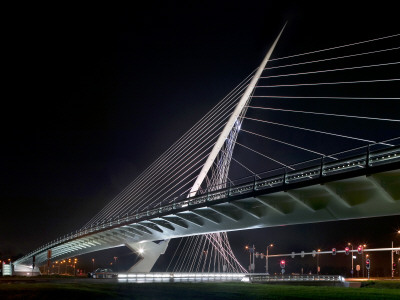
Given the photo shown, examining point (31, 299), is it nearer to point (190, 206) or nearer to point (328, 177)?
point (328, 177)

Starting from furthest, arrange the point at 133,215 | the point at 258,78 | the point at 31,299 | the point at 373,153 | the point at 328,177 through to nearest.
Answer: the point at 133,215 < the point at 258,78 < the point at 328,177 < the point at 373,153 < the point at 31,299

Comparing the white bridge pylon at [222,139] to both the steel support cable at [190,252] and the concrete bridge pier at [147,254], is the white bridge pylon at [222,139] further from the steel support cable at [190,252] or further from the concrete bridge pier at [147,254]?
the concrete bridge pier at [147,254]

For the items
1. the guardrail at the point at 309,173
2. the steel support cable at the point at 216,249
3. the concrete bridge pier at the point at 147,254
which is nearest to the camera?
the guardrail at the point at 309,173

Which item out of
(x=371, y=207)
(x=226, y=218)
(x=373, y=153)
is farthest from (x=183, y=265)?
(x=373, y=153)

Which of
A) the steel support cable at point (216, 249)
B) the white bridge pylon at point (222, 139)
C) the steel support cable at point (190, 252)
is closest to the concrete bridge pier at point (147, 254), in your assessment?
the steel support cable at point (190, 252)

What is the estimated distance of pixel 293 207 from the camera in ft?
90.3

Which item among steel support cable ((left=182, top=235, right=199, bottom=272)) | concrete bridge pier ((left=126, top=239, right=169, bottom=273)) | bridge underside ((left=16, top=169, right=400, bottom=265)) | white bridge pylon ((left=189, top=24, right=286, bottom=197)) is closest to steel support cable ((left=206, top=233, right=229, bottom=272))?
steel support cable ((left=182, top=235, right=199, bottom=272))

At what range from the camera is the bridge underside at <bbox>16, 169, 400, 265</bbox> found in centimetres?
2216

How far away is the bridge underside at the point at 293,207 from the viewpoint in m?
22.2

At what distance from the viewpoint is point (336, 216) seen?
26.3 metres

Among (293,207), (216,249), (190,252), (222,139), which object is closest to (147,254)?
(190,252)

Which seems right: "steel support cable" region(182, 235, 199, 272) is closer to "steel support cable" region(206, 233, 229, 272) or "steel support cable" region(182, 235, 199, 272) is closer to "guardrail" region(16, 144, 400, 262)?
"steel support cable" region(206, 233, 229, 272)

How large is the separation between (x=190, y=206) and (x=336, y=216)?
10794 mm

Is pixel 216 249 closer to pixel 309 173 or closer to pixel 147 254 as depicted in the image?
pixel 147 254
